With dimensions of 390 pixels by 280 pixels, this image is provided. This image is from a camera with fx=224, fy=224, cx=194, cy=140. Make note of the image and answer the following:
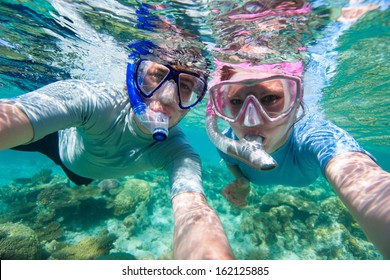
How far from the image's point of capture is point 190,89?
4.66 m

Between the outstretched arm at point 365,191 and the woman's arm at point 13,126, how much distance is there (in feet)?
11.6

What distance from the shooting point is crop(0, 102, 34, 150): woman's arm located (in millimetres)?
2402

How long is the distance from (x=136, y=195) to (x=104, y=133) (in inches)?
314

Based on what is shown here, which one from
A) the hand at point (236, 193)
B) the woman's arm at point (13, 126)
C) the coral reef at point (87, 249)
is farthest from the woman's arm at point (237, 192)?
the coral reef at point (87, 249)

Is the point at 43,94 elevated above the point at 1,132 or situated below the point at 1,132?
above

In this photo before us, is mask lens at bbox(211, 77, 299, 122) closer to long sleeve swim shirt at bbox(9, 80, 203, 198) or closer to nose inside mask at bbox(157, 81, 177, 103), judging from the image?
nose inside mask at bbox(157, 81, 177, 103)

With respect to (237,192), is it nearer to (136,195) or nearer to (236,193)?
(236,193)

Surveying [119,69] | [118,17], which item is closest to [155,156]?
[118,17]

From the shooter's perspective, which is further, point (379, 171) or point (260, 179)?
point (260, 179)

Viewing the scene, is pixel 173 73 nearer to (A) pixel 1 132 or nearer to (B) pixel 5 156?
(A) pixel 1 132

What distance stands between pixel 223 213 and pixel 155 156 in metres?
8.82

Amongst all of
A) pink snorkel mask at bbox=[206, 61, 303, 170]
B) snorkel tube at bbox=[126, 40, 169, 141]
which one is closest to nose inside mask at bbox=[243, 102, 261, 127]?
pink snorkel mask at bbox=[206, 61, 303, 170]

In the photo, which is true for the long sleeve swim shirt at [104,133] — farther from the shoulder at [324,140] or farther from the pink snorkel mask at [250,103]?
the shoulder at [324,140]

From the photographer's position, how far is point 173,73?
440cm
